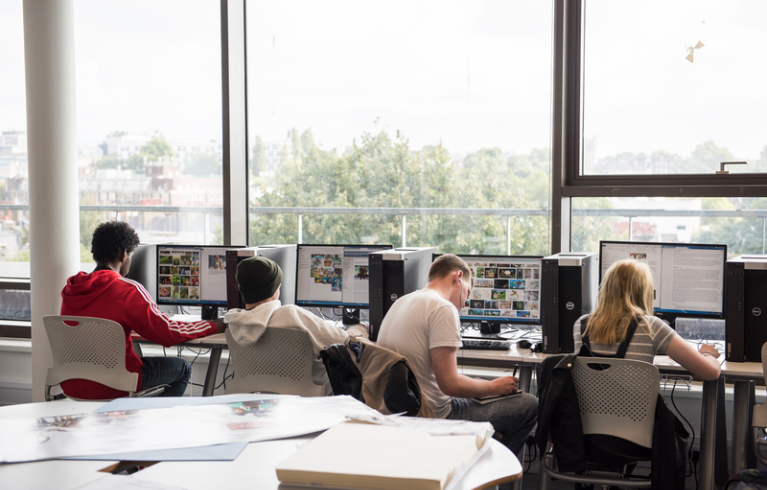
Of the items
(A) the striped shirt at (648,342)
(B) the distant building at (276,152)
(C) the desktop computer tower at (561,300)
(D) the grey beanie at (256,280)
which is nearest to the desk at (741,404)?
(A) the striped shirt at (648,342)

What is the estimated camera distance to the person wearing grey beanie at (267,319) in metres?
2.48

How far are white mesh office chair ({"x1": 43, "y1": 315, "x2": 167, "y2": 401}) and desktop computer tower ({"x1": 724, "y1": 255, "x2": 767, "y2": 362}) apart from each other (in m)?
2.47

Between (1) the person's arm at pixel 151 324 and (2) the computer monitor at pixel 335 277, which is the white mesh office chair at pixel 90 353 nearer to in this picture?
(1) the person's arm at pixel 151 324

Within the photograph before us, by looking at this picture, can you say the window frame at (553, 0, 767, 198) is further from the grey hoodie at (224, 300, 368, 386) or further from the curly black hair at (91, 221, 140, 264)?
the curly black hair at (91, 221, 140, 264)

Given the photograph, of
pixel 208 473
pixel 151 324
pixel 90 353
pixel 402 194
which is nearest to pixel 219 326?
pixel 151 324

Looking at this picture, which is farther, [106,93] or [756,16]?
[106,93]

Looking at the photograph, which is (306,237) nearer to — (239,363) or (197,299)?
(197,299)

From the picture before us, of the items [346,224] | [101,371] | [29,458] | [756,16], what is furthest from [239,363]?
[756,16]

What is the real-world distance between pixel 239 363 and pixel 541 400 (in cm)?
113

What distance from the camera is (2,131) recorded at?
14.5 feet

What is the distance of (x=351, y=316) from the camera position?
3.50 m

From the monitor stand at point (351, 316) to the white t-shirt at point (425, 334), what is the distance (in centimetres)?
103

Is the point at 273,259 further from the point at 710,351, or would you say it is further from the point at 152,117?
the point at 710,351

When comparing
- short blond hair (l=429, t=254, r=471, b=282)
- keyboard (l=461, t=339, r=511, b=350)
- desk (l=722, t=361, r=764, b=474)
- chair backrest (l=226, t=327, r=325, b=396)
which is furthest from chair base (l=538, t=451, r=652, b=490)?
chair backrest (l=226, t=327, r=325, b=396)
